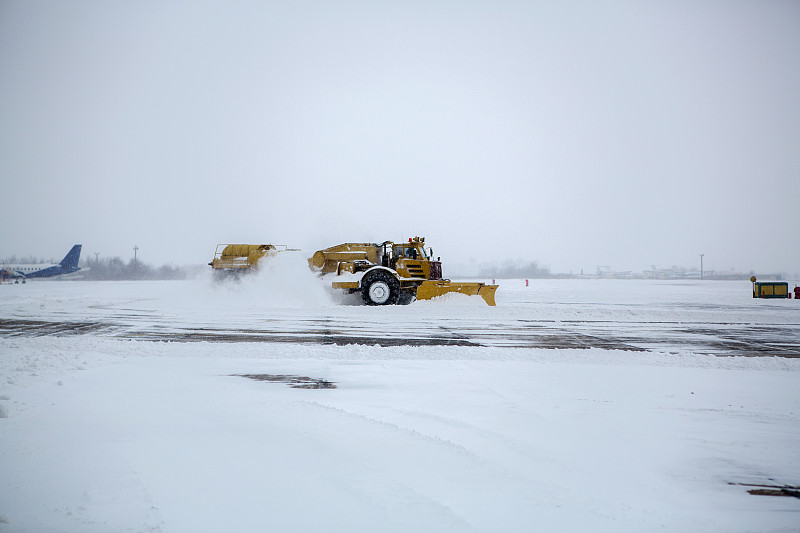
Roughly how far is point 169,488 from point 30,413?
232 centimetres

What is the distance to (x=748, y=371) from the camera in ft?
21.8

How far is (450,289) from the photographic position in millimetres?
16422

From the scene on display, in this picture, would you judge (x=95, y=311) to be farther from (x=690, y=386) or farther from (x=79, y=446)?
(x=690, y=386)

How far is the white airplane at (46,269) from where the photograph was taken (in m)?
52.1

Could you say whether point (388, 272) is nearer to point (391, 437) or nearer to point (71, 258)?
point (391, 437)

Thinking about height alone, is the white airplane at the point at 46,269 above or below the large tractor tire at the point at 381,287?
above

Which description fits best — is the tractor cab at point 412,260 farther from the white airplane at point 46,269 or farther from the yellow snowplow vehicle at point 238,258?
the white airplane at point 46,269

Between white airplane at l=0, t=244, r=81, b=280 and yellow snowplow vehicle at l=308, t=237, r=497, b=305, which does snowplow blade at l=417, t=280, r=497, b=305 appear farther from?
white airplane at l=0, t=244, r=81, b=280

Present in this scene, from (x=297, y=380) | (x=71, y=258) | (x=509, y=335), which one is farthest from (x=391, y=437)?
(x=71, y=258)

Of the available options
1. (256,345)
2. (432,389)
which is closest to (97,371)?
(256,345)

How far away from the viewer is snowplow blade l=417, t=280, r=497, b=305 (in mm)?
16266

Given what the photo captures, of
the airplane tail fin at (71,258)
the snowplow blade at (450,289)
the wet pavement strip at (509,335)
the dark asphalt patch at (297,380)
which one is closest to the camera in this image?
the dark asphalt patch at (297,380)

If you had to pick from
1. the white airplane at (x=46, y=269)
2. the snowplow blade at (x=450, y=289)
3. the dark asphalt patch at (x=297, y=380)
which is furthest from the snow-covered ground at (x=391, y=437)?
the white airplane at (x=46, y=269)

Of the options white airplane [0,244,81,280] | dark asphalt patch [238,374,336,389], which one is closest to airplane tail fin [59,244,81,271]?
white airplane [0,244,81,280]
